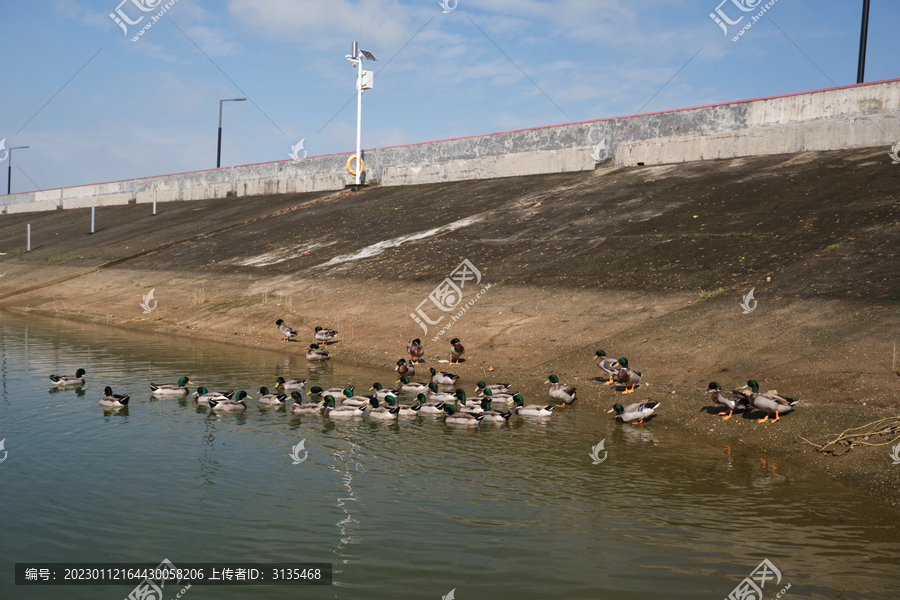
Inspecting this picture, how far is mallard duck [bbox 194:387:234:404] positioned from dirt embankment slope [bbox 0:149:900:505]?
5.61 metres

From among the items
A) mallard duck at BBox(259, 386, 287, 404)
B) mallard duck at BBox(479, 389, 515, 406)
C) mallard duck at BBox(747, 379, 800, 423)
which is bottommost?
mallard duck at BBox(259, 386, 287, 404)

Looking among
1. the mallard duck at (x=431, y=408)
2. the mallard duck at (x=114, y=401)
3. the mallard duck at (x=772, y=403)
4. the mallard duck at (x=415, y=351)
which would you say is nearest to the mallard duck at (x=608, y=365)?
the mallard duck at (x=772, y=403)

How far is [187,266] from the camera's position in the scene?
37.8 m

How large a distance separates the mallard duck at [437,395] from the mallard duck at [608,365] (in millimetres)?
3613

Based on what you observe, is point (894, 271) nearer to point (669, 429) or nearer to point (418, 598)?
point (669, 429)

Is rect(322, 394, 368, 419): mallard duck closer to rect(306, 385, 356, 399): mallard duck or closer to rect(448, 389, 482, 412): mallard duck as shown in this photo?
rect(306, 385, 356, 399): mallard duck

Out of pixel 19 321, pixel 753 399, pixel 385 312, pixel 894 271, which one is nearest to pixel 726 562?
pixel 753 399

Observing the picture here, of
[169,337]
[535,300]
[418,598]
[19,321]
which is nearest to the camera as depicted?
[418,598]

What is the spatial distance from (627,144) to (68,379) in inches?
1162

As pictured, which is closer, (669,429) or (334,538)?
(334,538)

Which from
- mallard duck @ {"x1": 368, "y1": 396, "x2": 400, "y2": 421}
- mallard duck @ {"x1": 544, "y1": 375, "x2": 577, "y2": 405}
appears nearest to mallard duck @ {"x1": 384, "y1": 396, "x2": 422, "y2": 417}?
mallard duck @ {"x1": 368, "y1": 396, "x2": 400, "y2": 421}

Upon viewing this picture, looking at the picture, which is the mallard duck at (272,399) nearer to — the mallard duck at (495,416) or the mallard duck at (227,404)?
the mallard duck at (227,404)

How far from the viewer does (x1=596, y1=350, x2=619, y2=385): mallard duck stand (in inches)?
644

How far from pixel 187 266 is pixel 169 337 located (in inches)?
483
